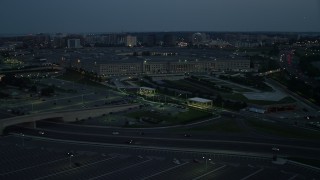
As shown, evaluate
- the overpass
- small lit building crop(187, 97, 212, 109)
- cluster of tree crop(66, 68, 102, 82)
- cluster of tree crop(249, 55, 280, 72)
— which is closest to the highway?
the overpass

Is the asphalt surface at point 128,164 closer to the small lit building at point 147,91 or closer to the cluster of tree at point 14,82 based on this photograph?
the small lit building at point 147,91

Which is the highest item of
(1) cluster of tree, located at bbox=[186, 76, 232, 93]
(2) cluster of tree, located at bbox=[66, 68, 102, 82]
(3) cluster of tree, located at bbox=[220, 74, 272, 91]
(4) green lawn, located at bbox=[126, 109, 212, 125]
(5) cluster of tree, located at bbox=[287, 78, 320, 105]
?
(5) cluster of tree, located at bbox=[287, 78, 320, 105]

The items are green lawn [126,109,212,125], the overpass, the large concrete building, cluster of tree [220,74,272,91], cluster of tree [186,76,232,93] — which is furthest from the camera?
the large concrete building

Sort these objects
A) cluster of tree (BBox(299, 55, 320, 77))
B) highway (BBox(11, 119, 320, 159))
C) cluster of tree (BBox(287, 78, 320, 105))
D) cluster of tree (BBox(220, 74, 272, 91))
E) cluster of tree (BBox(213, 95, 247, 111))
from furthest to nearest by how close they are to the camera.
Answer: cluster of tree (BBox(299, 55, 320, 77)), cluster of tree (BBox(220, 74, 272, 91)), cluster of tree (BBox(287, 78, 320, 105)), cluster of tree (BBox(213, 95, 247, 111)), highway (BBox(11, 119, 320, 159))

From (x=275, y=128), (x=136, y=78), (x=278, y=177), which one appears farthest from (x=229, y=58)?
(x=278, y=177)

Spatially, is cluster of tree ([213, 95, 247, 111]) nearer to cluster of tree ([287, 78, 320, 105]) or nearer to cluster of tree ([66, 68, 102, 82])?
cluster of tree ([287, 78, 320, 105])

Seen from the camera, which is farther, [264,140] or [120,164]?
[264,140]

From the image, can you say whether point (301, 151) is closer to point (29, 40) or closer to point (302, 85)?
point (302, 85)

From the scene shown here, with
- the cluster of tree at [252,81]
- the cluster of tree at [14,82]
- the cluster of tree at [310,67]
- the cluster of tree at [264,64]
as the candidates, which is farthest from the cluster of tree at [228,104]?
the cluster of tree at [264,64]

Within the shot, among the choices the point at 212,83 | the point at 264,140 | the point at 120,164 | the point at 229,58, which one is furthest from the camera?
the point at 229,58
